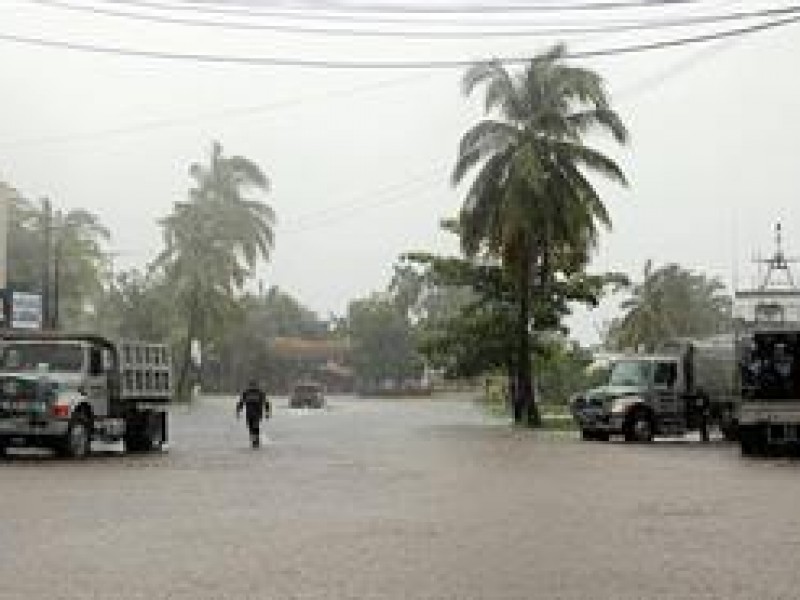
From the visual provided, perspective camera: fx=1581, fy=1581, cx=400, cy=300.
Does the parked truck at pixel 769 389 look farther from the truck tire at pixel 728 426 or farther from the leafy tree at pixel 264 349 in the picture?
the leafy tree at pixel 264 349

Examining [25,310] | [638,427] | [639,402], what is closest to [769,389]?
[639,402]

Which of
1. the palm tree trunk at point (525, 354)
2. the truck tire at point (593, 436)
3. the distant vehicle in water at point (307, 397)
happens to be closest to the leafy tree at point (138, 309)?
the distant vehicle in water at point (307, 397)

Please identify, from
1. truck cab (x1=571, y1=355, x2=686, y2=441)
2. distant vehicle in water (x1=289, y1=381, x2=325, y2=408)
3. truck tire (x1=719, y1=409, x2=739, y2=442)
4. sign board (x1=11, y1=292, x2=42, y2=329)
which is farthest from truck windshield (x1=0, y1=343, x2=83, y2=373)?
distant vehicle in water (x1=289, y1=381, x2=325, y2=408)

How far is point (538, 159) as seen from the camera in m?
48.2

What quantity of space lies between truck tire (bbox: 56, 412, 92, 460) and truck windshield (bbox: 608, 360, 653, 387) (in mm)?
15730

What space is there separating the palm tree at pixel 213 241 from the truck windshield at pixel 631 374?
157 ft

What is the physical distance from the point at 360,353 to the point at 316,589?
12641 centimetres

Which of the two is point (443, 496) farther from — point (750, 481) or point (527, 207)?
point (527, 207)

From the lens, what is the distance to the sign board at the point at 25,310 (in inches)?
2721

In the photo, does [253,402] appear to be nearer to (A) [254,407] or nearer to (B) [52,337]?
(A) [254,407]

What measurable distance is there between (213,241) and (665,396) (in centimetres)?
5035

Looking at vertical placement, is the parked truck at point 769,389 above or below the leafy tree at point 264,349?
below

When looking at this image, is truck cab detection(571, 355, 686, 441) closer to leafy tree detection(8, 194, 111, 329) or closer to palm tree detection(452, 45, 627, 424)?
palm tree detection(452, 45, 627, 424)

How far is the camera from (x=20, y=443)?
1156 inches
